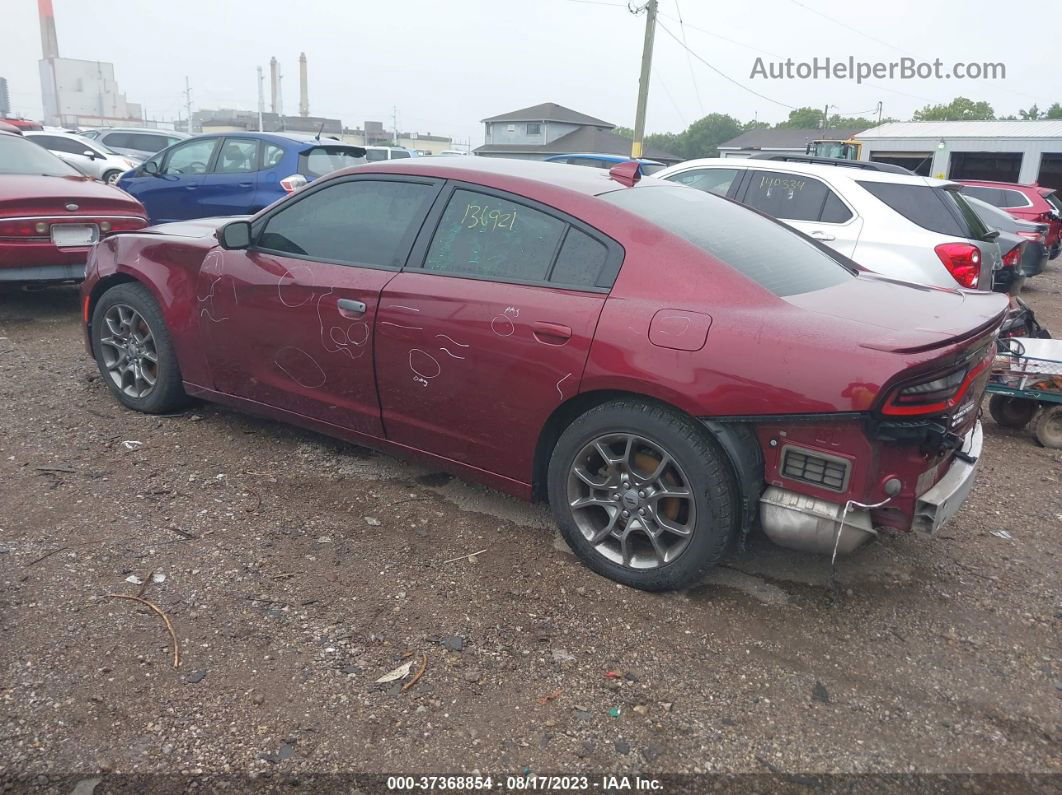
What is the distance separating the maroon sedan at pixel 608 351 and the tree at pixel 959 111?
82.8 metres

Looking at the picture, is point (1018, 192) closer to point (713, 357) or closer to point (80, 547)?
point (713, 357)

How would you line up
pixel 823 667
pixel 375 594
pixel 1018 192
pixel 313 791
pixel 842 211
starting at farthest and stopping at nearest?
1. pixel 1018 192
2. pixel 842 211
3. pixel 375 594
4. pixel 823 667
5. pixel 313 791

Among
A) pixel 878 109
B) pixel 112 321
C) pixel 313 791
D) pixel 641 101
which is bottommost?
pixel 313 791

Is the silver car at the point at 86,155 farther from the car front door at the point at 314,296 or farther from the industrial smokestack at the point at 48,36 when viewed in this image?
the industrial smokestack at the point at 48,36

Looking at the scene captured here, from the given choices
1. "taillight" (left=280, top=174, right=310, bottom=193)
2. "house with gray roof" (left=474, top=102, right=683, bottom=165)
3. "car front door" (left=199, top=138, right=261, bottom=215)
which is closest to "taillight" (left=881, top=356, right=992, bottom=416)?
"taillight" (left=280, top=174, right=310, bottom=193)

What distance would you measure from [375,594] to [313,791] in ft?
3.07

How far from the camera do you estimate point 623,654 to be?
2725 millimetres

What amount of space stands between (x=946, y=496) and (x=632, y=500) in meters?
1.09

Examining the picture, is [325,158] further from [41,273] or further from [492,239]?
[492,239]

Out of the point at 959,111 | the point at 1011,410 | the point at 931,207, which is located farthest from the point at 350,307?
the point at 959,111

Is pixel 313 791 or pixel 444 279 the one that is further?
pixel 444 279

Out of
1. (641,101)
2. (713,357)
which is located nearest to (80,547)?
(713,357)

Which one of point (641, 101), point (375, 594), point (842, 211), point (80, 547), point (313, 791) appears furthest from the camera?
point (641, 101)

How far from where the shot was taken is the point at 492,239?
334 cm
